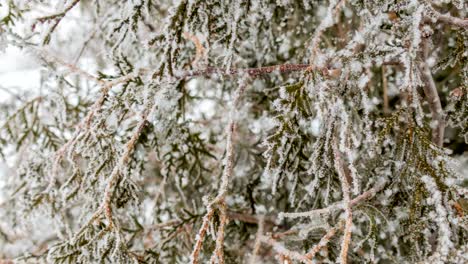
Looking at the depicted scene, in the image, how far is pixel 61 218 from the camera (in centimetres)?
349

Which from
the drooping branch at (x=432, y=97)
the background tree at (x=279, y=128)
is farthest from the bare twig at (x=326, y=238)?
the drooping branch at (x=432, y=97)

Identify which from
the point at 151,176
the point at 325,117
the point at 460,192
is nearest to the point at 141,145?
the point at 325,117

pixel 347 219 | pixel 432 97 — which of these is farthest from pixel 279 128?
pixel 432 97

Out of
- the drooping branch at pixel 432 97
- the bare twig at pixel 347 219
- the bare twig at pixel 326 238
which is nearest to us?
the bare twig at pixel 347 219

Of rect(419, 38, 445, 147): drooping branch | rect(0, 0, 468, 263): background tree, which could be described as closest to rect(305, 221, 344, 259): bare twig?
rect(0, 0, 468, 263): background tree

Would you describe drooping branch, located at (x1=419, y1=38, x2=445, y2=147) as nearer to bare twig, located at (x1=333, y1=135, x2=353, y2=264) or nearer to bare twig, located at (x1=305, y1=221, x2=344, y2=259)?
bare twig, located at (x1=333, y1=135, x2=353, y2=264)

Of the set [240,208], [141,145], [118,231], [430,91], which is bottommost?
[118,231]

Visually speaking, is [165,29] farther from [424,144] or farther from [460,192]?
[460,192]

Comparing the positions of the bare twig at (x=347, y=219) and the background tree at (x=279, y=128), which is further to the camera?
the background tree at (x=279, y=128)

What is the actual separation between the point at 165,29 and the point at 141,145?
3.37 feet

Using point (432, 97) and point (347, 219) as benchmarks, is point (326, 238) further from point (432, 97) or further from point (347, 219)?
point (432, 97)

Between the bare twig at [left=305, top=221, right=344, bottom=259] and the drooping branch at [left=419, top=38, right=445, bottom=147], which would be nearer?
the bare twig at [left=305, top=221, right=344, bottom=259]

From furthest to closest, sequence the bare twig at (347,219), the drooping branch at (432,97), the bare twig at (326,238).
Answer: the drooping branch at (432,97)
the bare twig at (326,238)
the bare twig at (347,219)

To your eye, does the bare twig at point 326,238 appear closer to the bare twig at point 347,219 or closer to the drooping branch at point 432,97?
the bare twig at point 347,219
